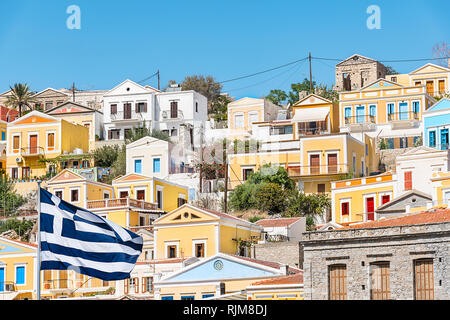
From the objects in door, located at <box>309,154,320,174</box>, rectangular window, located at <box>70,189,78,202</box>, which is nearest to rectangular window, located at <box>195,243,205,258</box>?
rectangular window, located at <box>70,189,78,202</box>

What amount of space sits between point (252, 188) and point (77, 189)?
38.3 feet

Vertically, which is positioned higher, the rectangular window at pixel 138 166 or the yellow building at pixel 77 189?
the rectangular window at pixel 138 166

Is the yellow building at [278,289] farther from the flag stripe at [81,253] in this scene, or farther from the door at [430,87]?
the door at [430,87]

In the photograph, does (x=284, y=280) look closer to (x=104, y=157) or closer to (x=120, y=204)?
(x=120, y=204)

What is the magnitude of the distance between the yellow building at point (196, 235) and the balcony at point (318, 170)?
11.5m

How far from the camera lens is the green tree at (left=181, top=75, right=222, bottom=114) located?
93.0 meters

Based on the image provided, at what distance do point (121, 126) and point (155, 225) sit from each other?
97.8ft

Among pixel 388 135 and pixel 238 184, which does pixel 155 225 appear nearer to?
pixel 238 184

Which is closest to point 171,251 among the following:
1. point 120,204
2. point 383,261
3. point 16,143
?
point 120,204

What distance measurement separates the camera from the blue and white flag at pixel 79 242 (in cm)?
2222

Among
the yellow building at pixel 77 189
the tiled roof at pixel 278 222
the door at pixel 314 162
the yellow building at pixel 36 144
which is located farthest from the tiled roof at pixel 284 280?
the yellow building at pixel 36 144

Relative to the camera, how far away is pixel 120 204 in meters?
54.8

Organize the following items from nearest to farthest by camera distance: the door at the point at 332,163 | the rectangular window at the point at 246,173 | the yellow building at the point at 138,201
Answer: the yellow building at the point at 138,201
the door at the point at 332,163
the rectangular window at the point at 246,173

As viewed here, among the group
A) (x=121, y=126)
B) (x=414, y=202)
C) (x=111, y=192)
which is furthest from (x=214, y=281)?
(x=121, y=126)
